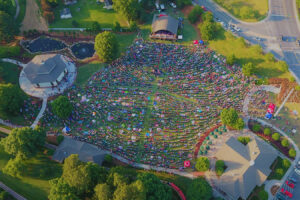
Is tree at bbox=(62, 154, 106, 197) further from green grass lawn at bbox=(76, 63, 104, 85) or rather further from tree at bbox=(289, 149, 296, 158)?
tree at bbox=(289, 149, 296, 158)

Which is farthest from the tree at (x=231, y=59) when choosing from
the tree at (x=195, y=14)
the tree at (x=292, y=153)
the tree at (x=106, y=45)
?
the tree at (x=106, y=45)

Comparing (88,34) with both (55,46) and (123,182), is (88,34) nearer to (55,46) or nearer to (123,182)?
(55,46)

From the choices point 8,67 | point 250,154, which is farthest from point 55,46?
point 250,154

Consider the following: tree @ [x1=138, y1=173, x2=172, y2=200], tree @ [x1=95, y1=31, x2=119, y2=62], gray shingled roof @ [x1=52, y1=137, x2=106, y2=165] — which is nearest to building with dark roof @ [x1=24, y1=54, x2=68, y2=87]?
tree @ [x1=95, y1=31, x2=119, y2=62]

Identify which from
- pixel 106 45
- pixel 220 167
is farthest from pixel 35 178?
pixel 220 167

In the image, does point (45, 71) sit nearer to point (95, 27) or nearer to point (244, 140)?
point (95, 27)

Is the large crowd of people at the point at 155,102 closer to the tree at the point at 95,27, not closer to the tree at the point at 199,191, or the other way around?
the tree at the point at 199,191
